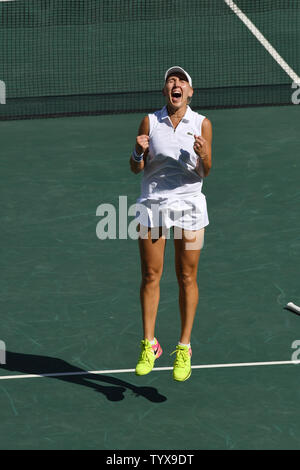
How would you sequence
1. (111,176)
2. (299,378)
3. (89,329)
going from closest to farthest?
(299,378) < (89,329) < (111,176)

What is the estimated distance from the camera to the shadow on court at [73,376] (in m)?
8.38

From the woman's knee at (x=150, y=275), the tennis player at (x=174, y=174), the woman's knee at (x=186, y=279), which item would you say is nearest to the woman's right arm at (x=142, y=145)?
the tennis player at (x=174, y=174)

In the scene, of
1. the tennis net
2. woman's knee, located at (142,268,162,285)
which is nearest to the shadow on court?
woman's knee, located at (142,268,162,285)

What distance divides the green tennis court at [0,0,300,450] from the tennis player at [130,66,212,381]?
1.15m

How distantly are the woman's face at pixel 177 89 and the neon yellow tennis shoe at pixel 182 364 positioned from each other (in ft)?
6.89

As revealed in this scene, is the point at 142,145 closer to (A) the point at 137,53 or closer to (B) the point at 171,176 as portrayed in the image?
(B) the point at 171,176

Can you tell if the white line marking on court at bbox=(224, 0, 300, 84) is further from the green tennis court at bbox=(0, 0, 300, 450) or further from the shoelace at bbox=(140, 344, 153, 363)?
the shoelace at bbox=(140, 344, 153, 363)

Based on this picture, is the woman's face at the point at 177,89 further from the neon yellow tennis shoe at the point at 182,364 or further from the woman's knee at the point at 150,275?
the neon yellow tennis shoe at the point at 182,364

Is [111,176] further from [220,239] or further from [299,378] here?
[299,378]

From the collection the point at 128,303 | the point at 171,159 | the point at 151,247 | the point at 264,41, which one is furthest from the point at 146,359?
the point at 264,41

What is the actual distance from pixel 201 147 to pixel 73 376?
2.52 m

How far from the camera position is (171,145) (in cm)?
784

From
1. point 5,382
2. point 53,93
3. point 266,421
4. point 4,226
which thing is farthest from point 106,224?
point 53,93

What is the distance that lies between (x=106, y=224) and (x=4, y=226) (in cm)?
132
